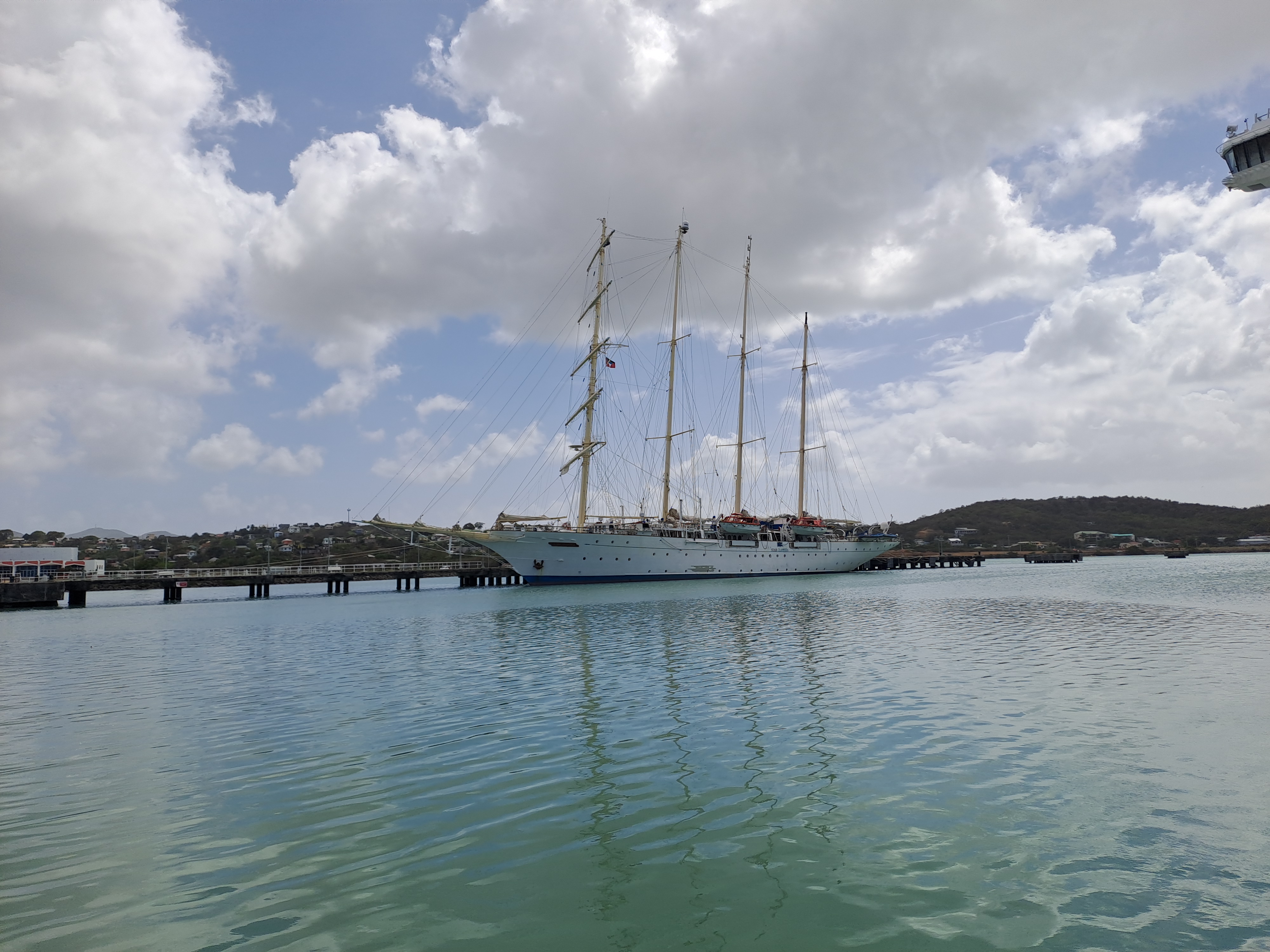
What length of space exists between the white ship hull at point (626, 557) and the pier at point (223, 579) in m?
7.52

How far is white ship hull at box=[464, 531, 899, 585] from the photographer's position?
194 feet

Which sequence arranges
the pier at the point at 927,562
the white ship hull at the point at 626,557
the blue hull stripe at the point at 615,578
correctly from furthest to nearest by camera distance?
the pier at the point at 927,562, the blue hull stripe at the point at 615,578, the white ship hull at the point at 626,557

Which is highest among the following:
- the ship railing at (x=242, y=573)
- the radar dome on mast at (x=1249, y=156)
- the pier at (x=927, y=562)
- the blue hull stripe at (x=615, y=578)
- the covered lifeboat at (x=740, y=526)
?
the radar dome on mast at (x=1249, y=156)

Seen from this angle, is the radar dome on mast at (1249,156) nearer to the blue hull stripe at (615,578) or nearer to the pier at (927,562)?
the blue hull stripe at (615,578)

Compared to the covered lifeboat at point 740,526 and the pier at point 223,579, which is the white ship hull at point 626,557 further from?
the pier at point 223,579

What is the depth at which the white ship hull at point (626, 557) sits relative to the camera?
5916 cm

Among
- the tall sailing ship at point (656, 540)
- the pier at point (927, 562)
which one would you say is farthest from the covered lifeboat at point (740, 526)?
the pier at point (927, 562)

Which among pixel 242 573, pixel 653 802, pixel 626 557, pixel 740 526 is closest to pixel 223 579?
pixel 242 573

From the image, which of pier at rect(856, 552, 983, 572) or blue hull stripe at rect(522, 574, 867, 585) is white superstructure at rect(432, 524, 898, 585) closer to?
blue hull stripe at rect(522, 574, 867, 585)

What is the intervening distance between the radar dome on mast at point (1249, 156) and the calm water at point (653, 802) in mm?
63144

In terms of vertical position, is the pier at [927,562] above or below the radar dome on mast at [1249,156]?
below

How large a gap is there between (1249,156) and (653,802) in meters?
81.1

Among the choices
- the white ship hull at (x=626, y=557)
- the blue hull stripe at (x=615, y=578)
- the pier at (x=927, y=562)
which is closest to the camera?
the white ship hull at (x=626, y=557)

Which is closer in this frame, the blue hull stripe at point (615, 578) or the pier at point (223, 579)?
the pier at point (223, 579)
